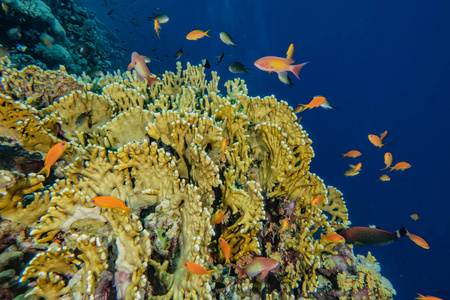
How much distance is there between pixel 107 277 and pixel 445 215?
280 feet

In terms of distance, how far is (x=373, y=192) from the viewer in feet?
194

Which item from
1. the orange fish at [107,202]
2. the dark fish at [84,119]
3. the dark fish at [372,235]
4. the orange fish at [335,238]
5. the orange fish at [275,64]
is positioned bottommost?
the orange fish at [107,202]

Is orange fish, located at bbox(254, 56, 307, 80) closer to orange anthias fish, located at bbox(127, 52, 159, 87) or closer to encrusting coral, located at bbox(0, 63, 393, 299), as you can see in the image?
encrusting coral, located at bbox(0, 63, 393, 299)

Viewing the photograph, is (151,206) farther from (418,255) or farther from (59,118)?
(418,255)

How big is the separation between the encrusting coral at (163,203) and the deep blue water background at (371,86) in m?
53.9

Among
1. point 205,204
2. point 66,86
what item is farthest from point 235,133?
point 66,86

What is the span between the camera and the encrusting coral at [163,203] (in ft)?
6.27

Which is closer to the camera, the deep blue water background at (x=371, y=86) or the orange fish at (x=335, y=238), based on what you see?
the orange fish at (x=335, y=238)

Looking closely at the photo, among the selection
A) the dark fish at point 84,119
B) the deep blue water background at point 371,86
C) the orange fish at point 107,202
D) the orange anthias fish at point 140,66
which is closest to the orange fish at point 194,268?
the orange fish at point 107,202

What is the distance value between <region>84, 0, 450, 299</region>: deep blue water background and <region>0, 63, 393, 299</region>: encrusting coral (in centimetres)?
5387

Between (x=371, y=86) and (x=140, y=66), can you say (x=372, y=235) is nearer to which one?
(x=140, y=66)

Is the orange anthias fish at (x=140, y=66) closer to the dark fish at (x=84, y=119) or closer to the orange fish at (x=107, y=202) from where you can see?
the dark fish at (x=84, y=119)

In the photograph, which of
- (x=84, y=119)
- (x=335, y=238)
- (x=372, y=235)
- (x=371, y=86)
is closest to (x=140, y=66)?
(x=84, y=119)

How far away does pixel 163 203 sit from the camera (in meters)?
2.65
